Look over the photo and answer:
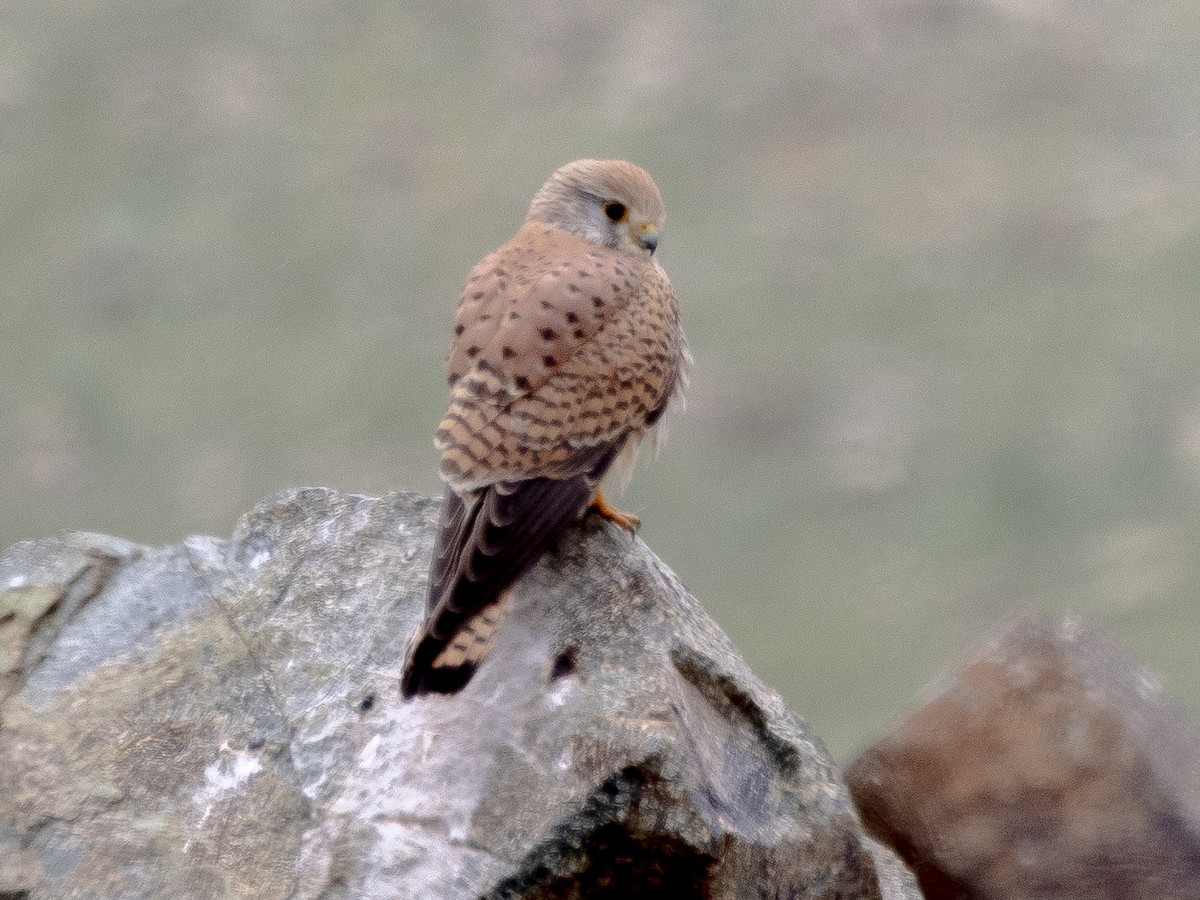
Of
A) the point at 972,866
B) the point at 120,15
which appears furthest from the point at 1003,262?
the point at 972,866

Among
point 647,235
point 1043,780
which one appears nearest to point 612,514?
point 647,235

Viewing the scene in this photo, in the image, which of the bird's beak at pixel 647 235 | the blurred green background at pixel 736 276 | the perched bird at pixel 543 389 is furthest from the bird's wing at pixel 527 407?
the blurred green background at pixel 736 276

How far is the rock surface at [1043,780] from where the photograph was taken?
14.0 ft

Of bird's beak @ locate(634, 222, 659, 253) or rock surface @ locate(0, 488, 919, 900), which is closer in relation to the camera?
rock surface @ locate(0, 488, 919, 900)

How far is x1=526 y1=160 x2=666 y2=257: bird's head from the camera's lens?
450 cm

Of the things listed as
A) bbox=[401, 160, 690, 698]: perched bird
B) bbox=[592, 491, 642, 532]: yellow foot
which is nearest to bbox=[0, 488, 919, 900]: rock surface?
bbox=[592, 491, 642, 532]: yellow foot

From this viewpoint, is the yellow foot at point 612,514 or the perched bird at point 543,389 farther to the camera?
the yellow foot at point 612,514

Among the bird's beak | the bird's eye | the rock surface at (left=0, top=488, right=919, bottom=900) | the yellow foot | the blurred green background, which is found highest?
the blurred green background

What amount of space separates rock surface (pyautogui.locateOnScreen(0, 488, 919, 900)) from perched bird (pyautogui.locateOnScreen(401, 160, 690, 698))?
0.68ft

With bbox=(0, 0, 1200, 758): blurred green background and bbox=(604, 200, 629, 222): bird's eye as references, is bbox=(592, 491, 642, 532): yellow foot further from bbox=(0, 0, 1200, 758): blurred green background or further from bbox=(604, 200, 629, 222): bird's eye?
bbox=(0, 0, 1200, 758): blurred green background

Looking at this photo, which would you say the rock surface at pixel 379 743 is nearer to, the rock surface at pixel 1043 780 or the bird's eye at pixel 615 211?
the rock surface at pixel 1043 780

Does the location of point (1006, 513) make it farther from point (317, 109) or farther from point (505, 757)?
point (505, 757)

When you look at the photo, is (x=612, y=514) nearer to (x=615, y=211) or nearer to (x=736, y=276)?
(x=615, y=211)

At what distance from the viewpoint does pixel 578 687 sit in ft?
11.9
